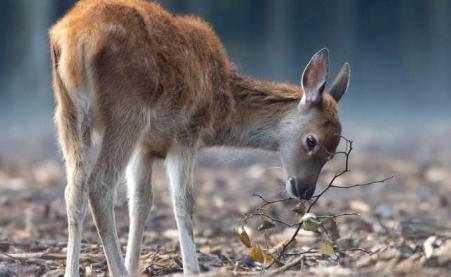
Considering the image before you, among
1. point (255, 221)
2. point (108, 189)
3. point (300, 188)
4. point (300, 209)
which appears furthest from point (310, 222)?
point (255, 221)

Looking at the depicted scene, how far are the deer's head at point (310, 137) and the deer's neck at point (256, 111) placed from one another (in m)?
0.14

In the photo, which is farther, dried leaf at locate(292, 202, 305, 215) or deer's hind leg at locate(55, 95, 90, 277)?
dried leaf at locate(292, 202, 305, 215)

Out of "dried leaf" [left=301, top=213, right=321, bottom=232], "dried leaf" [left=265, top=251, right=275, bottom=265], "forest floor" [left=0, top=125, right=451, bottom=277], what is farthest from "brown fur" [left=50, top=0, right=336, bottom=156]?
"dried leaf" [left=301, top=213, right=321, bottom=232]

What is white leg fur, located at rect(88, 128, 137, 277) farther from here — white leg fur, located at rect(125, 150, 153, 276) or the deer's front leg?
white leg fur, located at rect(125, 150, 153, 276)

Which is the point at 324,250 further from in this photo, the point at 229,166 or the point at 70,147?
the point at 229,166

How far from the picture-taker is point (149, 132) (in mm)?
6766

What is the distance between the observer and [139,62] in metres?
6.42

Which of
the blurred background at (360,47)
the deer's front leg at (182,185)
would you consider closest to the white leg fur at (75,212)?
the deer's front leg at (182,185)

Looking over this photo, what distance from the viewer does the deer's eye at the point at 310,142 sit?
754 centimetres

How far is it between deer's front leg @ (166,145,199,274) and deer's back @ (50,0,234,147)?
0.15 metres

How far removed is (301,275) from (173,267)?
135cm

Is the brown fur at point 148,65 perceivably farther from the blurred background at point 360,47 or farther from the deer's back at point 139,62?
the blurred background at point 360,47

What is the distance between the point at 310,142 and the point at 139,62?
1691 mm

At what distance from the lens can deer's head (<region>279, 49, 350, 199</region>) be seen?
7.50 metres
